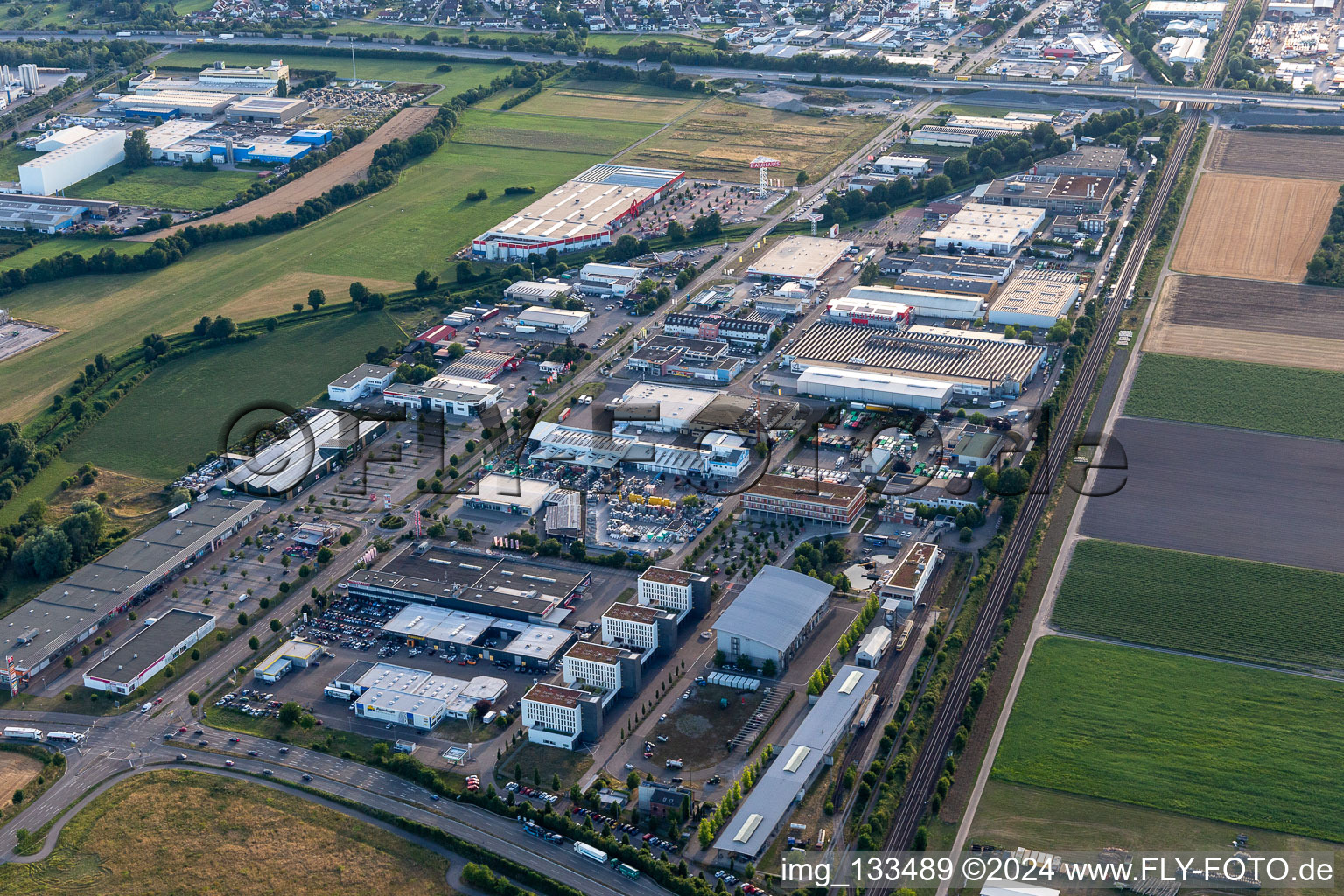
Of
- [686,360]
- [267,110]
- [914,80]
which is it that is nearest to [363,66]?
[267,110]

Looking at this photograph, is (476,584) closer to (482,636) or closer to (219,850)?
(482,636)

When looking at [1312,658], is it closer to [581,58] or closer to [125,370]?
[125,370]

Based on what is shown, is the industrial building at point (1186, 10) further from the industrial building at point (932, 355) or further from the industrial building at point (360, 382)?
the industrial building at point (360, 382)

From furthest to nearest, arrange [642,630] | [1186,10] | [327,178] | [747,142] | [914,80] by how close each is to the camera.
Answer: [1186,10]
[914,80]
[747,142]
[327,178]
[642,630]

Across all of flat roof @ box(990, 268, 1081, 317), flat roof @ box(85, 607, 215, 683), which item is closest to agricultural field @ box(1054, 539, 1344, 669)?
flat roof @ box(990, 268, 1081, 317)

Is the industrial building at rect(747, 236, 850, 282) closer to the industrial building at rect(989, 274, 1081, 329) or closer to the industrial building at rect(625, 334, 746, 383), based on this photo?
the industrial building at rect(625, 334, 746, 383)
